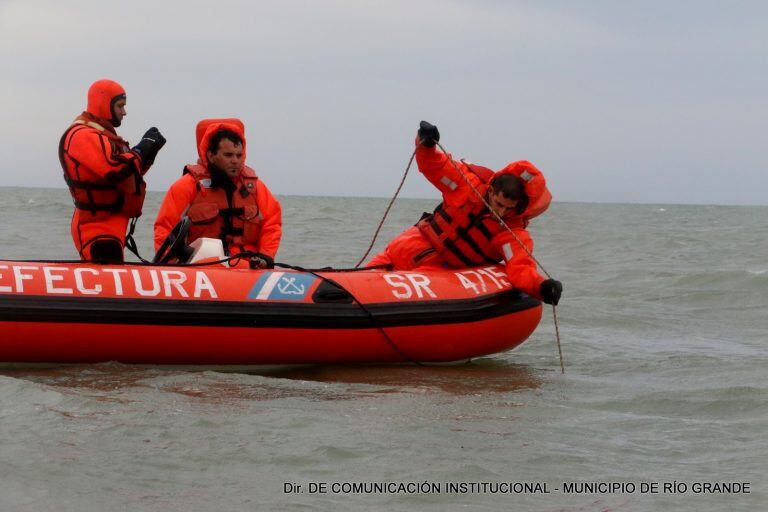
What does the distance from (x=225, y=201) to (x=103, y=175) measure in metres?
0.74

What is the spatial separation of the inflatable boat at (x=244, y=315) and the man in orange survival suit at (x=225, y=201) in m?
0.41

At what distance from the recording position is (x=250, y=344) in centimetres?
517

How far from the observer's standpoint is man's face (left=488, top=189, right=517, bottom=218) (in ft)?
18.6

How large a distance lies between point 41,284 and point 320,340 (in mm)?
1390

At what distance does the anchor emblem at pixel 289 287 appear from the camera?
207 inches

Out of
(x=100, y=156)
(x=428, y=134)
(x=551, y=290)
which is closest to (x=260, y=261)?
(x=100, y=156)

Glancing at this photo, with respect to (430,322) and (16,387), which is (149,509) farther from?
(430,322)

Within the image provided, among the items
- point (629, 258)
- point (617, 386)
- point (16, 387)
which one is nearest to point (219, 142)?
point (16, 387)

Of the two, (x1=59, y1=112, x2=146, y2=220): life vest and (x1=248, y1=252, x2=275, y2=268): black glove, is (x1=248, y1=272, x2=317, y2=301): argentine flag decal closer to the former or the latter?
(x1=248, y1=252, x2=275, y2=268): black glove

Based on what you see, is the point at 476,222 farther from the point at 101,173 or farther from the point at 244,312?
the point at 101,173

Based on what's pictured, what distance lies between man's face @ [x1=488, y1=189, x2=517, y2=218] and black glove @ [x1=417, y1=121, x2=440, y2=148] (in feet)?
1.40

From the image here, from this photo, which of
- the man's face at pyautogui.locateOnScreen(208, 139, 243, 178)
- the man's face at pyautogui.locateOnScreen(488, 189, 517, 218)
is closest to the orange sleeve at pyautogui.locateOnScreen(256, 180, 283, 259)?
the man's face at pyautogui.locateOnScreen(208, 139, 243, 178)

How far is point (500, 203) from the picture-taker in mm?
5691

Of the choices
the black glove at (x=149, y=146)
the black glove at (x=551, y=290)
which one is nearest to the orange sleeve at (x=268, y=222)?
the black glove at (x=149, y=146)
